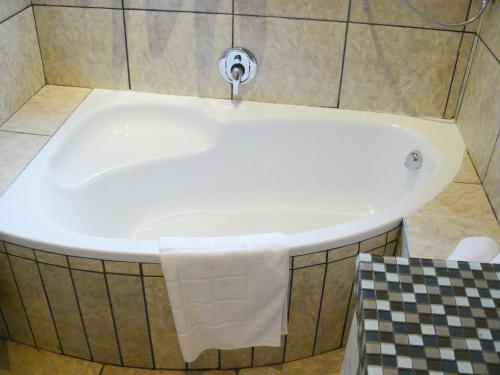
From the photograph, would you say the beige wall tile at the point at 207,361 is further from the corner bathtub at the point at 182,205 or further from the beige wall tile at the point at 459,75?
the beige wall tile at the point at 459,75

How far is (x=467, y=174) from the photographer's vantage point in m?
1.71

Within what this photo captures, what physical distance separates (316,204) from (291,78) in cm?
49

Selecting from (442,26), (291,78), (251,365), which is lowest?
(251,365)

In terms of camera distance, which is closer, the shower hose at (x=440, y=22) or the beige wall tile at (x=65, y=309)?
the beige wall tile at (x=65, y=309)

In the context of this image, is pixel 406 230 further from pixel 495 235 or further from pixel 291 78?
pixel 291 78

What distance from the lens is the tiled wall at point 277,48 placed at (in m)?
1.85

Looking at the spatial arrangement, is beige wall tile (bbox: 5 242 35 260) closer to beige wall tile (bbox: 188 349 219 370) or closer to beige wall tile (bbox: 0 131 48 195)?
beige wall tile (bbox: 0 131 48 195)

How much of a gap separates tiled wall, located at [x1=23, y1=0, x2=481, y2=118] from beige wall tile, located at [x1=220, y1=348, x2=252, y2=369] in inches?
36.1

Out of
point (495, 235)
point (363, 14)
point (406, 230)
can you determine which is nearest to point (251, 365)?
point (406, 230)

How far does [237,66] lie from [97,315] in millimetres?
965

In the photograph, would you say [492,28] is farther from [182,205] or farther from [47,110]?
[47,110]

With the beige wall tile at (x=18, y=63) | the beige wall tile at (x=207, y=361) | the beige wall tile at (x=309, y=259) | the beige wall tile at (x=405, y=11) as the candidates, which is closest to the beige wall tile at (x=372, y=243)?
the beige wall tile at (x=309, y=259)

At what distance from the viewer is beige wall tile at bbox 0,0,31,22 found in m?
1.79

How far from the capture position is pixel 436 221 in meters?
1.52
